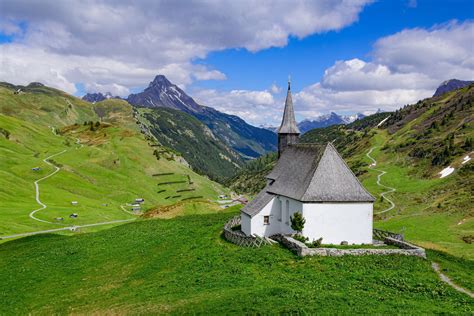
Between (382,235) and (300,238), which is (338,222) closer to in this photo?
(300,238)

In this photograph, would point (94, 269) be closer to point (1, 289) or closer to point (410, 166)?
point (1, 289)

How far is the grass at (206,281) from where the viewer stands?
24984mm

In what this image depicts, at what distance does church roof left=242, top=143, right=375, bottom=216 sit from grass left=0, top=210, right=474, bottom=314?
7.50 metres

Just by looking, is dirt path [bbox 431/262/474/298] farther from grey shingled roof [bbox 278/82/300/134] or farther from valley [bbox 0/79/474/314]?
grey shingled roof [bbox 278/82/300/134]

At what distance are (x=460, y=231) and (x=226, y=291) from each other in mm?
45118

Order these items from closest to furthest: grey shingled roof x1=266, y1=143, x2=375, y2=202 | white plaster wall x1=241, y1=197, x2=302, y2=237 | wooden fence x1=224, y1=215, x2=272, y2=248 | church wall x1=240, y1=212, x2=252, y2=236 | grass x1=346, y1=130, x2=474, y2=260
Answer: wooden fence x1=224, y1=215, x2=272, y2=248 < grey shingled roof x1=266, y1=143, x2=375, y2=202 < white plaster wall x1=241, y1=197, x2=302, y2=237 < church wall x1=240, y1=212, x2=252, y2=236 < grass x1=346, y1=130, x2=474, y2=260

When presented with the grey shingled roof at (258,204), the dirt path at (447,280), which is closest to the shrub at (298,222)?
the grey shingled roof at (258,204)

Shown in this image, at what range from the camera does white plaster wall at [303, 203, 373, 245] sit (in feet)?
144

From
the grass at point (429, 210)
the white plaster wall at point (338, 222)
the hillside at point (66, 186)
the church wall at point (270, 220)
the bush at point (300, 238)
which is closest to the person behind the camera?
the bush at point (300, 238)

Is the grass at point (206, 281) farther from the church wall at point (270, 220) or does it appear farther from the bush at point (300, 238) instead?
→ the church wall at point (270, 220)

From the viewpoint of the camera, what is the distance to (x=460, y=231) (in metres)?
58.9

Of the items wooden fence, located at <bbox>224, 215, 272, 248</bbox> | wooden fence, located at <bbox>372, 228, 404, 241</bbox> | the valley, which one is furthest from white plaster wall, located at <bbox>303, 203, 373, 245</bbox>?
the valley

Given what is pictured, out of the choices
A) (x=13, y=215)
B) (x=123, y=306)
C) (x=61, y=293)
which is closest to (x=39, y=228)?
(x=13, y=215)

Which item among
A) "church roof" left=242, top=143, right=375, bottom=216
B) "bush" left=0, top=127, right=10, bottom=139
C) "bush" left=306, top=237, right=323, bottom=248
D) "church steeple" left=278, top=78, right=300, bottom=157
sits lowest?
"bush" left=306, top=237, right=323, bottom=248
